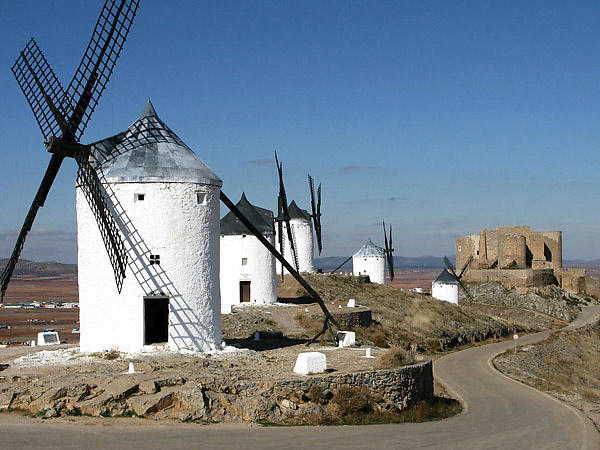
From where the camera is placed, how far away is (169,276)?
16.8 metres

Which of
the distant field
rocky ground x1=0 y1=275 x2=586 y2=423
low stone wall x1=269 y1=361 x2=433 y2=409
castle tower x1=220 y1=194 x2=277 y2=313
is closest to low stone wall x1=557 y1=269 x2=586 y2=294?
castle tower x1=220 y1=194 x2=277 y2=313

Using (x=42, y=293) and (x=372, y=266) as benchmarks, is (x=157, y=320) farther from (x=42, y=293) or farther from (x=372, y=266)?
(x=42, y=293)

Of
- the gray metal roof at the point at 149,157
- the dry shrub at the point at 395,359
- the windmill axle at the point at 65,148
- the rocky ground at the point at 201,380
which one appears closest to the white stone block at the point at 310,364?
the rocky ground at the point at 201,380

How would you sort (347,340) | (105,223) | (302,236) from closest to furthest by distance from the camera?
(105,223) → (347,340) → (302,236)

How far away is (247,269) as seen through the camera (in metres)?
31.6

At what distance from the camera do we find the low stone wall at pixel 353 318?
28011 mm

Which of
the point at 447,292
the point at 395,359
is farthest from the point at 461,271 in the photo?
the point at 395,359

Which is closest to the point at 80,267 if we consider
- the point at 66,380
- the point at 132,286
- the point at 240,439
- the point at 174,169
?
the point at 132,286

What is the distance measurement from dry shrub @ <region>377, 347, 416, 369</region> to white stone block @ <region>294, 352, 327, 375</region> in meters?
1.53

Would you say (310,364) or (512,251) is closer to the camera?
(310,364)

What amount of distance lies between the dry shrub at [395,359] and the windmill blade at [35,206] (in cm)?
867

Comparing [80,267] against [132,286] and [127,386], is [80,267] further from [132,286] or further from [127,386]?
[127,386]

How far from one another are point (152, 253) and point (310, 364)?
5.01m

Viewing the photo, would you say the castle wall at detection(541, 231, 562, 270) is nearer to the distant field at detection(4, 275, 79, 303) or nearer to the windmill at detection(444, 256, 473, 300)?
the windmill at detection(444, 256, 473, 300)
